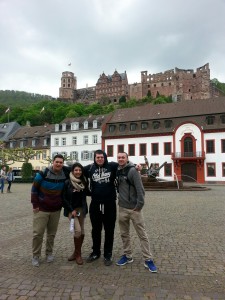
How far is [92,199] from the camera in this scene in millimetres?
5707

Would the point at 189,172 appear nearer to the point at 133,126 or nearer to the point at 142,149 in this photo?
the point at 142,149

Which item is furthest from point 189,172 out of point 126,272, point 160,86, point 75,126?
point 160,86

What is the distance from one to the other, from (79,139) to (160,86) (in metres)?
84.6

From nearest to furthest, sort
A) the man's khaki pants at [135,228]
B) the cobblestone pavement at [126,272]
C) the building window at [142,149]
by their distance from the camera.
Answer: the cobblestone pavement at [126,272]
the man's khaki pants at [135,228]
the building window at [142,149]

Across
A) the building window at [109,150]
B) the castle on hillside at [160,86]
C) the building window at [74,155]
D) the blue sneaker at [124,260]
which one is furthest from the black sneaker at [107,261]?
the castle on hillside at [160,86]

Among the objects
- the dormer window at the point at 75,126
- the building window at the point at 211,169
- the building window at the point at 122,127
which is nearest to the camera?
the building window at the point at 211,169

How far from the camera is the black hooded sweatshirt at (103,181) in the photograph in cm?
562

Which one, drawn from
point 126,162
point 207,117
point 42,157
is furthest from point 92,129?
point 126,162

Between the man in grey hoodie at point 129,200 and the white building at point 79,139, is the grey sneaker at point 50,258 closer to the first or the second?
the man in grey hoodie at point 129,200

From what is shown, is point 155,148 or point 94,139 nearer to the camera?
point 155,148

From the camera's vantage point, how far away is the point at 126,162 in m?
5.61

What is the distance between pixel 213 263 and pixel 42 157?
168 feet

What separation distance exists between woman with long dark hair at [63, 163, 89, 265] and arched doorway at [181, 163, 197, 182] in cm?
3630

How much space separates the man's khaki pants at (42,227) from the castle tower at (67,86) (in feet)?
516
